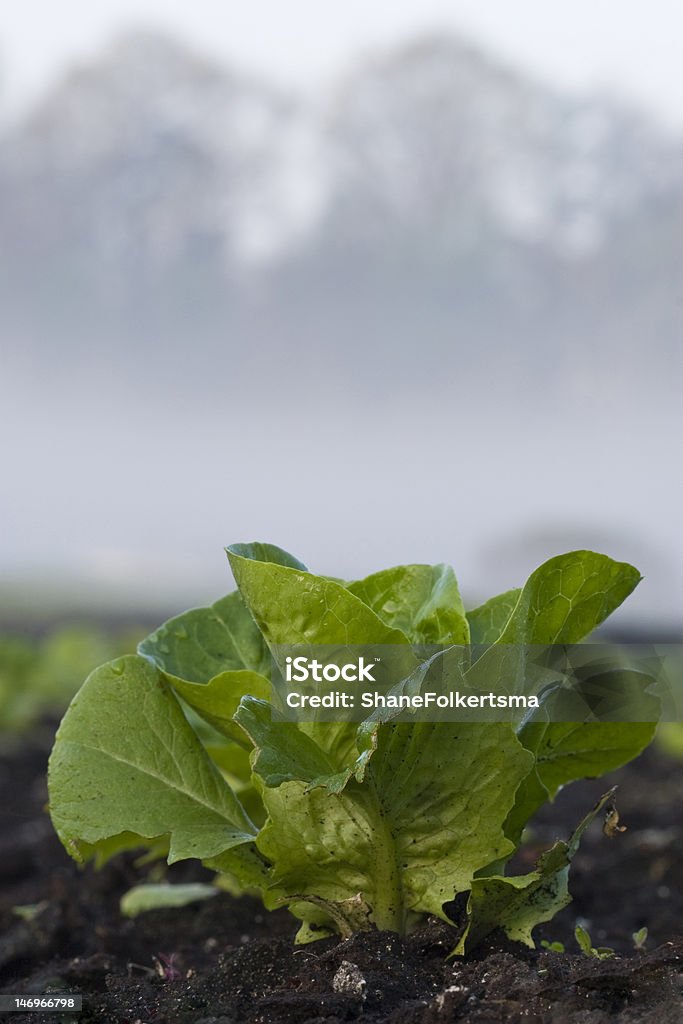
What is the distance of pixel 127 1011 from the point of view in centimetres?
183

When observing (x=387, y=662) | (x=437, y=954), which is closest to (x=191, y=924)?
(x=437, y=954)

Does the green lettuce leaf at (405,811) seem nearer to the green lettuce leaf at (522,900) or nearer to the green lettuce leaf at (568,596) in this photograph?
the green lettuce leaf at (522,900)

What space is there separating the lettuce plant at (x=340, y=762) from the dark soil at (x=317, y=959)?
10 cm

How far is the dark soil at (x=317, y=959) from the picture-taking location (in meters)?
1.67

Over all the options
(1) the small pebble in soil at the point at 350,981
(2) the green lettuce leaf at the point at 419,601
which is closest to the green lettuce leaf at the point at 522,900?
(1) the small pebble in soil at the point at 350,981

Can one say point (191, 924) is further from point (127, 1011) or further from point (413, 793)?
point (413, 793)

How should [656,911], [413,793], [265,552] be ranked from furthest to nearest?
[656,911] → [265,552] → [413,793]

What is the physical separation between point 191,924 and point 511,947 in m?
1.01

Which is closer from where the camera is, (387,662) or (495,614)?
(387,662)

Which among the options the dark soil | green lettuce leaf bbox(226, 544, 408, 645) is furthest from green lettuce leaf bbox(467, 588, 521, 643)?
the dark soil

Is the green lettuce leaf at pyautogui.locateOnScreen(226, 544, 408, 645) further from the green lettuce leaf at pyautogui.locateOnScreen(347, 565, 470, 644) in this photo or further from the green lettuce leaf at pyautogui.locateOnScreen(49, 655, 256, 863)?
the green lettuce leaf at pyautogui.locateOnScreen(49, 655, 256, 863)

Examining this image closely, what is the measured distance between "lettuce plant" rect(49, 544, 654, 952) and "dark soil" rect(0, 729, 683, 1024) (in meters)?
0.10

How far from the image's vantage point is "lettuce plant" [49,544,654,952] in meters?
1.75

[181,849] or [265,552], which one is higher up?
[265,552]
